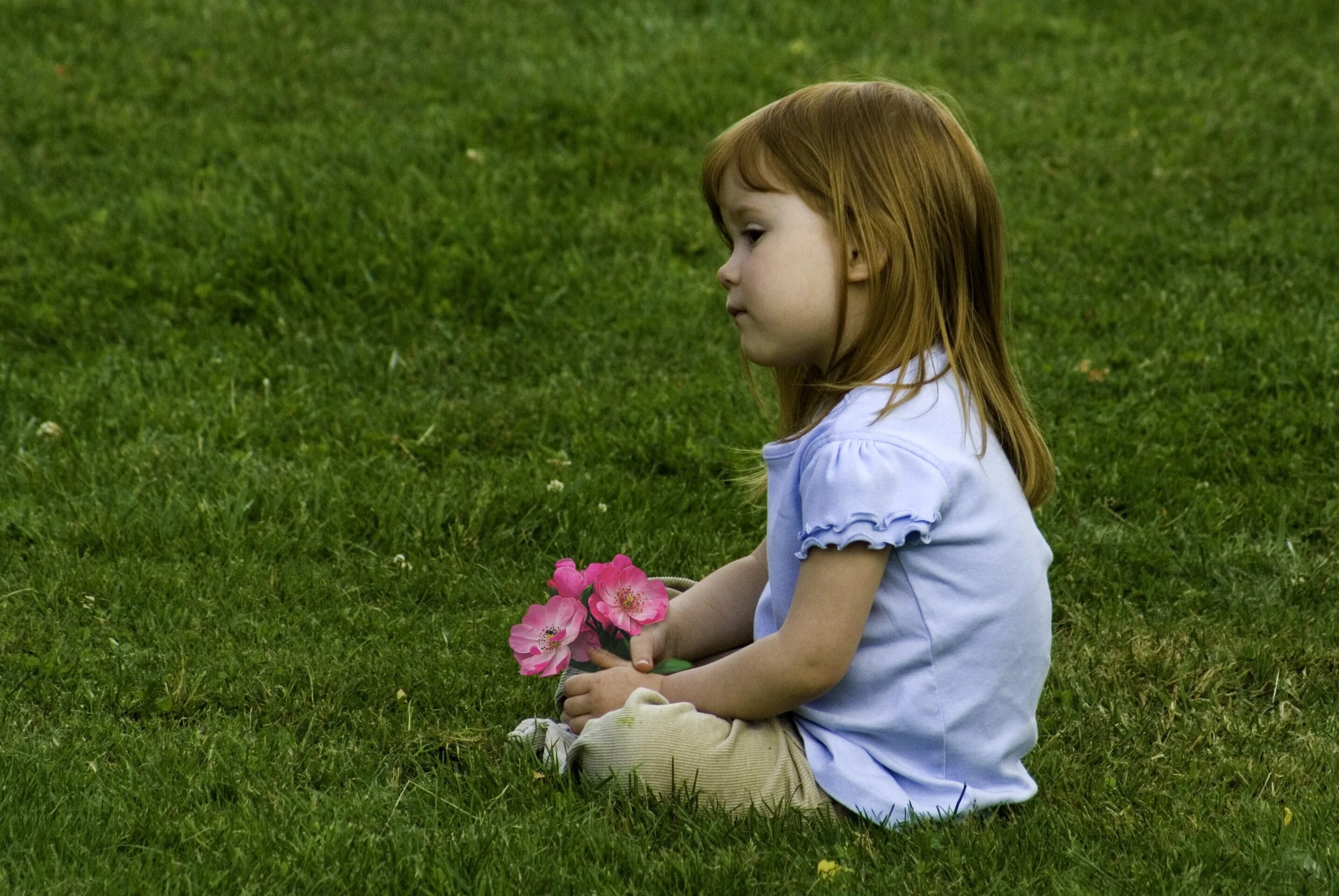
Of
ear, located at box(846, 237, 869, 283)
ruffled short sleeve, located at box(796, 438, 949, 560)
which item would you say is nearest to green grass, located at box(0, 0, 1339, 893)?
ruffled short sleeve, located at box(796, 438, 949, 560)

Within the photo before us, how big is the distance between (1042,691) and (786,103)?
4.90 ft

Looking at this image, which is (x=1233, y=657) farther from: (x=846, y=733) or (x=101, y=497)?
(x=101, y=497)

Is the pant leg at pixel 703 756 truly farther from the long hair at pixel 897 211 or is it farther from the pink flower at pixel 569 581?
the long hair at pixel 897 211

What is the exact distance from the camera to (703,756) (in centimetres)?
273

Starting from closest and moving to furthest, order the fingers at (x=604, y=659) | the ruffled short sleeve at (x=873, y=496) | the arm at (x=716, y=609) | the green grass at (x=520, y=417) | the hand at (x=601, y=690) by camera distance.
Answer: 1. the ruffled short sleeve at (x=873, y=496)
2. the green grass at (x=520, y=417)
3. the hand at (x=601, y=690)
4. the fingers at (x=604, y=659)
5. the arm at (x=716, y=609)

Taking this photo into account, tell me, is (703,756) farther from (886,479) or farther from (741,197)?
(741,197)

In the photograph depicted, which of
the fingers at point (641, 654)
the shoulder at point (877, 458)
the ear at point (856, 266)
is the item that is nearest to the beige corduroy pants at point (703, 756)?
the fingers at point (641, 654)

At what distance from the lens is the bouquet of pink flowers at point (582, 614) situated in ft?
9.57

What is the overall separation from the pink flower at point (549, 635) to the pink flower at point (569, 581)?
0.01 meters

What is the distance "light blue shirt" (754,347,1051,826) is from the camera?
8.39 ft

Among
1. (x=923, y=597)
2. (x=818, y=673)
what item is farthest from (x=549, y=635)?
(x=923, y=597)

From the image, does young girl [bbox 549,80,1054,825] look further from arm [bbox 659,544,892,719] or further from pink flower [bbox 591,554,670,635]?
pink flower [bbox 591,554,670,635]

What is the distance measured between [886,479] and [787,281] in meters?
0.40

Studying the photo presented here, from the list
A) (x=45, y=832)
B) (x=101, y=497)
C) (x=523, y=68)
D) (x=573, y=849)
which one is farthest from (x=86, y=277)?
(x=573, y=849)
